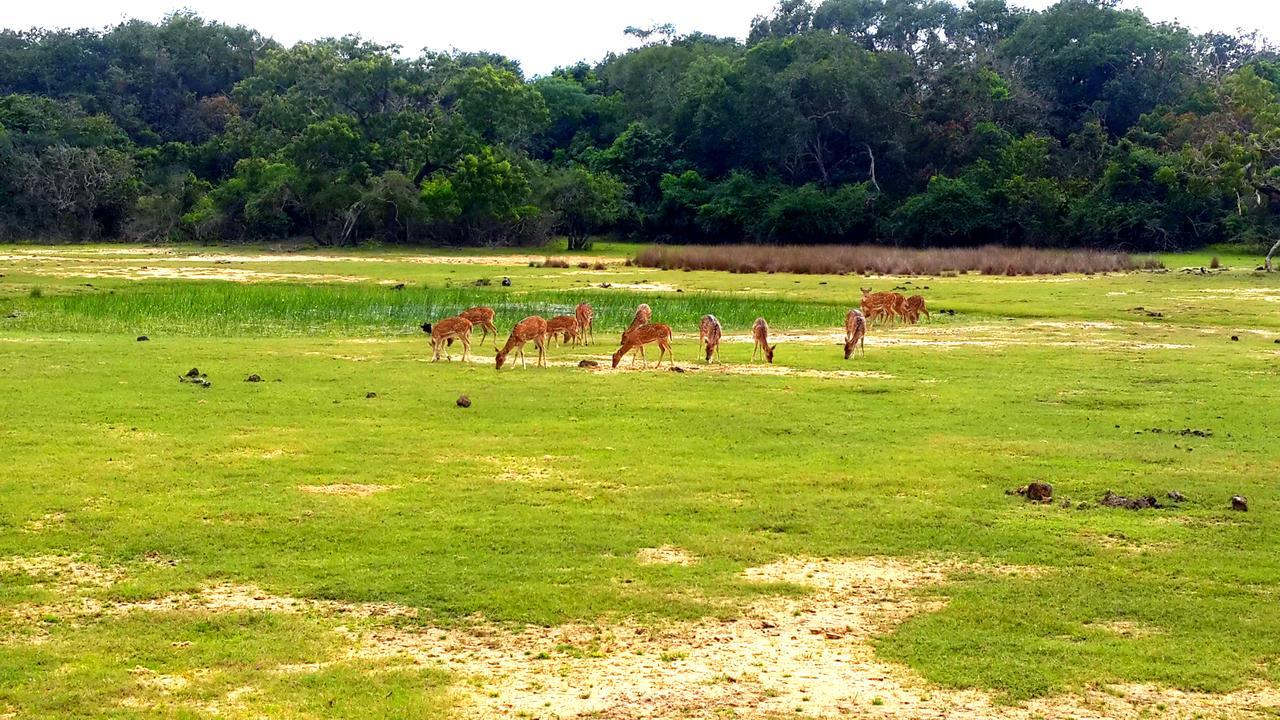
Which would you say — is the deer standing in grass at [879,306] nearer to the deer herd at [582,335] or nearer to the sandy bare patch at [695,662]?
the deer herd at [582,335]

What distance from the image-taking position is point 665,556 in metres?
7.99

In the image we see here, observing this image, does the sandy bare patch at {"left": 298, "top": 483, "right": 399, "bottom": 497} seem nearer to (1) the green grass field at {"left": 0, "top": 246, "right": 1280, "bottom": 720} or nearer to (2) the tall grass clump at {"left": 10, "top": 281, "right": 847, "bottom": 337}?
(1) the green grass field at {"left": 0, "top": 246, "right": 1280, "bottom": 720}

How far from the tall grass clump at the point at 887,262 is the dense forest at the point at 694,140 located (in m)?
4.97

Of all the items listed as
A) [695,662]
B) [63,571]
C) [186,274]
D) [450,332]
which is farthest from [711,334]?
[186,274]

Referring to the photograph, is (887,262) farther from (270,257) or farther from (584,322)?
(584,322)

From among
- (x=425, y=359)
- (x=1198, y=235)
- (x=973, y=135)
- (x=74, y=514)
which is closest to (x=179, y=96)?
(x=973, y=135)

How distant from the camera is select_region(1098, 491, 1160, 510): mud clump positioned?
9.23m

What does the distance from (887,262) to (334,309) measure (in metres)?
21.0

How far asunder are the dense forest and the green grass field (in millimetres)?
33298

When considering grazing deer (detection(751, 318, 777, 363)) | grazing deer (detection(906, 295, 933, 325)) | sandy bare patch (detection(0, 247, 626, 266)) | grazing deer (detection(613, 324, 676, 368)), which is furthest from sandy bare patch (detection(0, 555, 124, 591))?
sandy bare patch (detection(0, 247, 626, 266))

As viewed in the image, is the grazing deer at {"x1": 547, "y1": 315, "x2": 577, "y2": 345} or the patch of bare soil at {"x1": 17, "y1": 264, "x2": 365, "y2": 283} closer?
the grazing deer at {"x1": 547, "y1": 315, "x2": 577, "y2": 345}

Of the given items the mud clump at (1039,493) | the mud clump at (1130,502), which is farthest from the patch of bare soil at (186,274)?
the mud clump at (1130,502)

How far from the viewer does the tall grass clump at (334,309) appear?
859 inches

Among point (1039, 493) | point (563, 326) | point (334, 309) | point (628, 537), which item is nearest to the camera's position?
point (628, 537)
